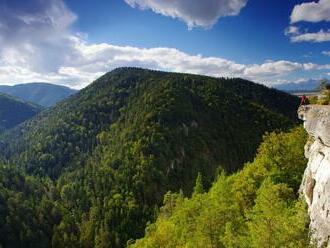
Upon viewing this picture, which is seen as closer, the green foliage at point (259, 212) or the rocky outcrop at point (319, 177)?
the rocky outcrop at point (319, 177)

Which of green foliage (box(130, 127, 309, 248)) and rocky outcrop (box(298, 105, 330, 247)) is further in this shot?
green foliage (box(130, 127, 309, 248))

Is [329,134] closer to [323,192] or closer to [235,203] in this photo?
[323,192]

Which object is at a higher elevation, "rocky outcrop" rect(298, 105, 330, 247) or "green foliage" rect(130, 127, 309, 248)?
"rocky outcrop" rect(298, 105, 330, 247)

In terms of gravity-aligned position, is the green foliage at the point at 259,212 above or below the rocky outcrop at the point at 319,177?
→ below

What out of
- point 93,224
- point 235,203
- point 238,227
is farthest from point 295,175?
point 93,224

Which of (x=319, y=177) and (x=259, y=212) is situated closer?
(x=319, y=177)
